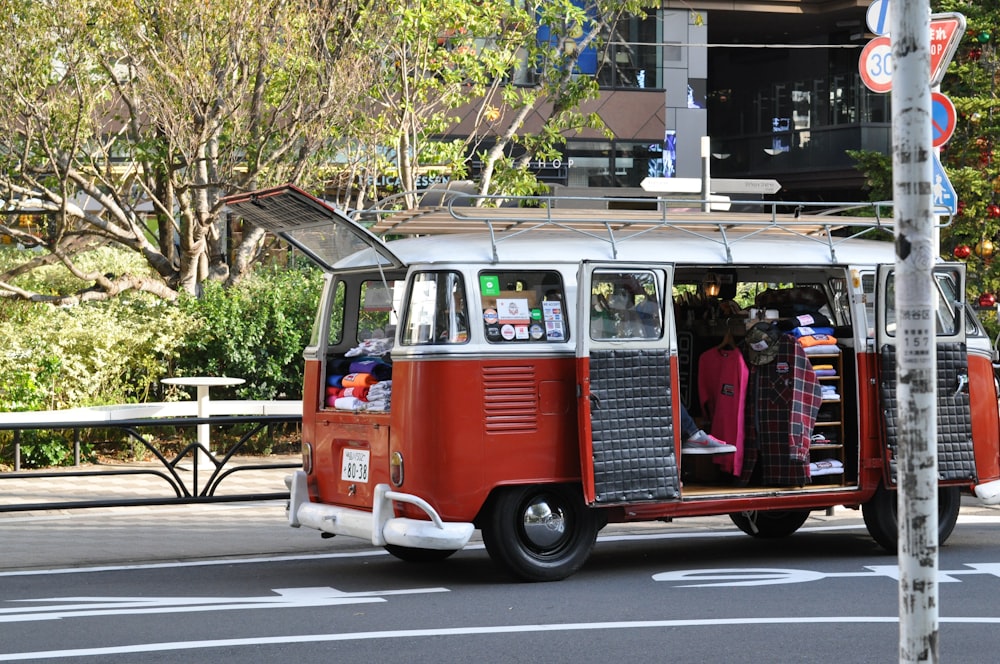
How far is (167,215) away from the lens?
18281 millimetres

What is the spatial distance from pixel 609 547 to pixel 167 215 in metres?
9.34

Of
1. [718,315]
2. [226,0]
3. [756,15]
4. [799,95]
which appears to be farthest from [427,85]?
[799,95]

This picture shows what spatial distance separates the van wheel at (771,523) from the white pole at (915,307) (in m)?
7.29

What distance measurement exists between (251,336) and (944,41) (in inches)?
354

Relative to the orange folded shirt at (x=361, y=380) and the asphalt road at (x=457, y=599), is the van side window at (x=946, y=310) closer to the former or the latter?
the asphalt road at (x=457, y=599)

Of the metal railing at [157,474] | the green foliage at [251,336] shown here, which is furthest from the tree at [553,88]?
the metal railing at [157,474]

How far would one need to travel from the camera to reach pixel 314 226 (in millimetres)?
9555

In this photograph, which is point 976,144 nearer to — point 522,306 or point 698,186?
point 698,186

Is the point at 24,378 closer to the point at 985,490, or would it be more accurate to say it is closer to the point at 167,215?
the point at 167,215

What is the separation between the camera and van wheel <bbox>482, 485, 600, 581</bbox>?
30.0ft

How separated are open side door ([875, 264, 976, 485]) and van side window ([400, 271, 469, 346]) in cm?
313

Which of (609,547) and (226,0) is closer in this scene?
(609,547)

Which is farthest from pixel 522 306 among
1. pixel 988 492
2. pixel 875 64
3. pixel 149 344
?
pixel 149 344

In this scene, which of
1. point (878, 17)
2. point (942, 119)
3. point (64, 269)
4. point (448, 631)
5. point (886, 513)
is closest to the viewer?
point (448, 631)
